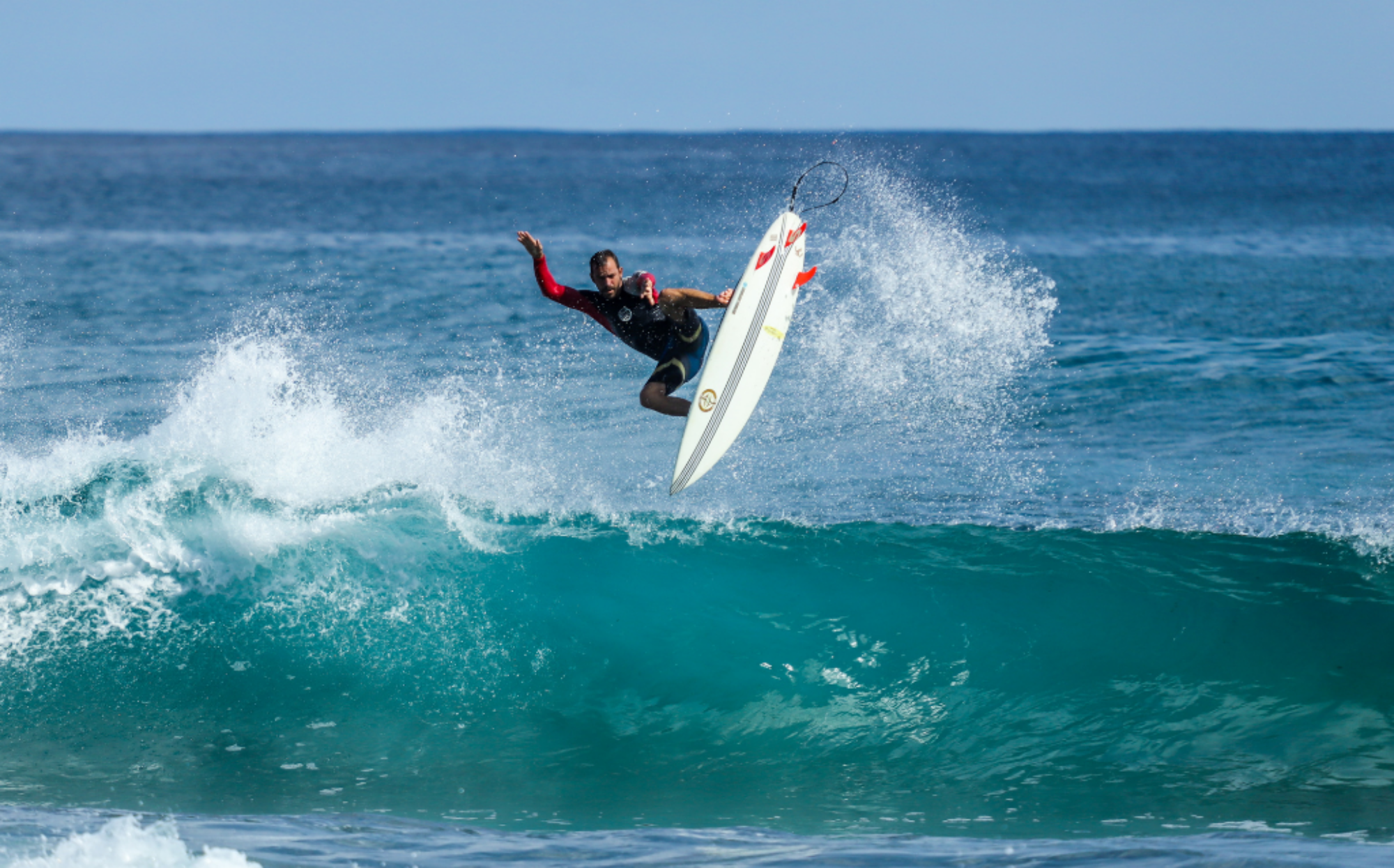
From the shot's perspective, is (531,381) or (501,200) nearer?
(531,381)

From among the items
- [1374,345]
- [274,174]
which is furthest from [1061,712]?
[274,174]

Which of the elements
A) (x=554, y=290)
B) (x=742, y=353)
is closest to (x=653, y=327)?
(x=742, y=353)

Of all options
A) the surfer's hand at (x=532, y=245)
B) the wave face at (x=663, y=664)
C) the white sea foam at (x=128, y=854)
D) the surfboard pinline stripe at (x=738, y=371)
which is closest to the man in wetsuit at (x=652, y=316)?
the surfer's hand at (x=532, y=245)

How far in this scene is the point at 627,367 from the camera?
1479cm

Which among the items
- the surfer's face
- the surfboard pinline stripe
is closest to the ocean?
the surfboard pinline stripe

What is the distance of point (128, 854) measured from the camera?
4566mm

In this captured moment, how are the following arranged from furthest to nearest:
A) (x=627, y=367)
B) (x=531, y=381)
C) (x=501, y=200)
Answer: (x=501, y=200)
(x=627, y=367)
(x=531, y=381)

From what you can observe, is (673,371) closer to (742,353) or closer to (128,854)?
(742,353)

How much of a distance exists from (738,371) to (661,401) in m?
0.53

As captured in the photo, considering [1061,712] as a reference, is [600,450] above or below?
above

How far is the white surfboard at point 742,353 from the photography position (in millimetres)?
7652

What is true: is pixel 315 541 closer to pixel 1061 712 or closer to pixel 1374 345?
pixel 1061 712

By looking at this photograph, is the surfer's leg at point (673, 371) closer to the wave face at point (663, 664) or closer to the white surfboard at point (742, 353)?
the white surfboard at point (742, 353)

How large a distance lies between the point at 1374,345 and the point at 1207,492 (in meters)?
8.19
